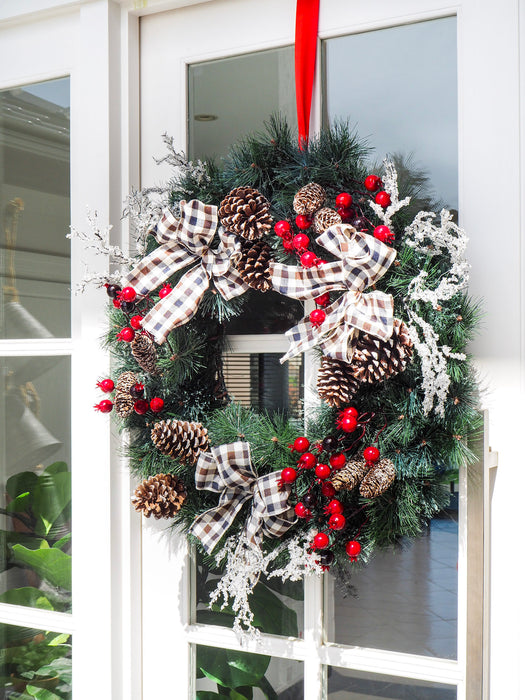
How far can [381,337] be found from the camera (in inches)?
36.9

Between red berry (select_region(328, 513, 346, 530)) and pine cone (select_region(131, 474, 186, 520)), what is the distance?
26 cm

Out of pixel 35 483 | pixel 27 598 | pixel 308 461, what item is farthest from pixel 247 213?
pixel 27 598

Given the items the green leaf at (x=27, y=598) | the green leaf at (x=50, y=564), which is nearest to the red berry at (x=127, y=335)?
the green leaf at (x=50, y=564)

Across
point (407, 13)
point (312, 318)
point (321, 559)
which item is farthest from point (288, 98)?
point (321, 559)

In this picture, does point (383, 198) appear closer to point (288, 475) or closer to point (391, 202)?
point (391, 202)

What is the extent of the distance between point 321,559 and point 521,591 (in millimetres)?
308

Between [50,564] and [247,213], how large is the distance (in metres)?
0.83

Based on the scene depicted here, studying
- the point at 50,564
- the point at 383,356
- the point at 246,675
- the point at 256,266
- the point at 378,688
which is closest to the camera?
the point at 383,356

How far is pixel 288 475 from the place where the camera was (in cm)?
101

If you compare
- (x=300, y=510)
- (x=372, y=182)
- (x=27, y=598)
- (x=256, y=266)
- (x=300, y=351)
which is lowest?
(x=27, y=598)

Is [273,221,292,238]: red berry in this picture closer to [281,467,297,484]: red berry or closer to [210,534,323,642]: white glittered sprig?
[281,467,297,484]: red berry

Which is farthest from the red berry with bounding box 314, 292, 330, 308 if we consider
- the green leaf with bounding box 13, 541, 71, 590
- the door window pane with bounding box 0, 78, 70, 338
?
the green leaf with bounding box 13, 541, 71, 590

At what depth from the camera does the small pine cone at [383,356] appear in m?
0.96

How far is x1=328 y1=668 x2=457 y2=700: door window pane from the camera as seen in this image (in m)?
1.14
